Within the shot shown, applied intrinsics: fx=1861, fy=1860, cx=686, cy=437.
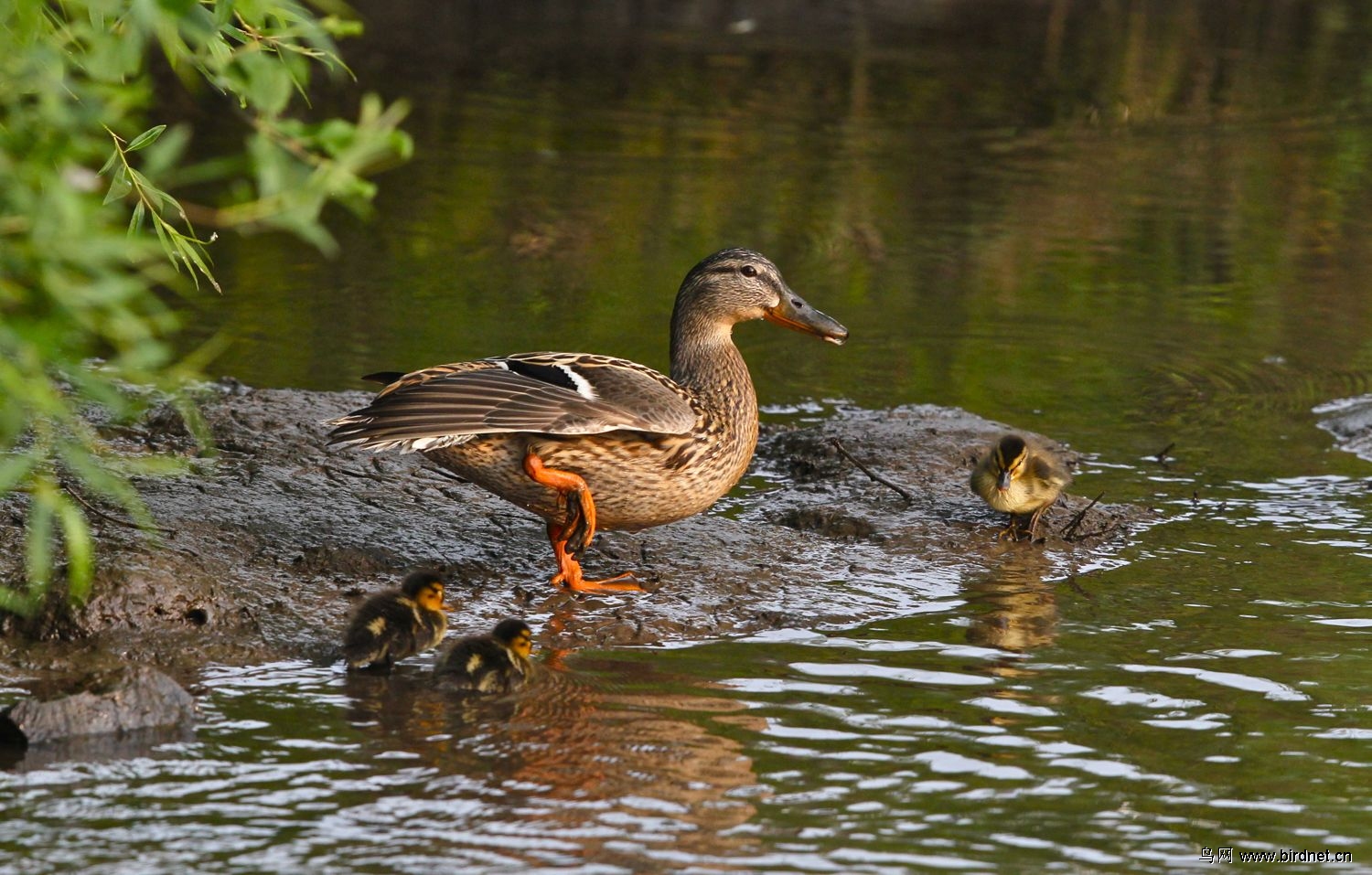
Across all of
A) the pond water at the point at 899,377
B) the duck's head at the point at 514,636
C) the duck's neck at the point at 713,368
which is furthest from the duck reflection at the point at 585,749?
the duck's neck at the point at 713,368

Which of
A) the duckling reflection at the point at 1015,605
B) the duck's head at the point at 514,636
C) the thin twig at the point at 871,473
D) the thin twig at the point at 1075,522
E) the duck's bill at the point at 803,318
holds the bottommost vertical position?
the duckling reflection at the point at 1015,605

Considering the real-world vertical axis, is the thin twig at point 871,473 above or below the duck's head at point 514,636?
above

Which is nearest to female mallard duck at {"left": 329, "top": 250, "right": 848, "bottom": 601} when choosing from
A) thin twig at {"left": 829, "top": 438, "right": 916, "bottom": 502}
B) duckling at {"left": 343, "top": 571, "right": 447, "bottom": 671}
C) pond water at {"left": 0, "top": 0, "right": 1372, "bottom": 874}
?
duckling at {"left": 343, "top": 571, "right": 447, "bottom": 671}

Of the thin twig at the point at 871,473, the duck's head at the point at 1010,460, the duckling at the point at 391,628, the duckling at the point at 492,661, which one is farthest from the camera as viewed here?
the thin twig at the point at 871,473

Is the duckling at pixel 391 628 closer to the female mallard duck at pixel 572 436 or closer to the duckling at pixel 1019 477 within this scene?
the female mallard duck at pixel 572 436

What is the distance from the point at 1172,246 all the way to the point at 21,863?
1056cm

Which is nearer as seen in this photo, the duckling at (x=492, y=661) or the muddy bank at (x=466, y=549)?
the duckling at (x=492, y=661)

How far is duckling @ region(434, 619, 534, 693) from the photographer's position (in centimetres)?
588

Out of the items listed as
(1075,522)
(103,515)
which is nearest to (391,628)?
(103,515)

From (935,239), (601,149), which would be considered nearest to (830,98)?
(601,149)

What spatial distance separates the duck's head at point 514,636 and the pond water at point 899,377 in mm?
153

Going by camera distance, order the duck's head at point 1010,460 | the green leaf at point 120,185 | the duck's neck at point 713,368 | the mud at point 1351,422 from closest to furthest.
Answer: the green leaf at point 120,185 → the duck's neck at point 713,368 → the duck's head at point 1010,460 → the mud at point 1351,422

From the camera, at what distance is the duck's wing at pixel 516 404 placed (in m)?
6.58

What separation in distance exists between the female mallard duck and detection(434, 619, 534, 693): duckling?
0.88m
